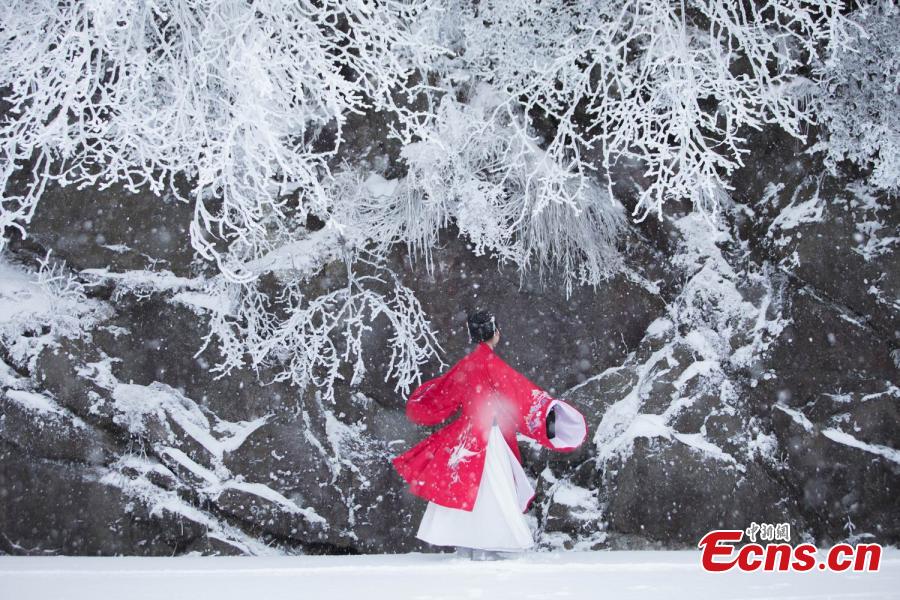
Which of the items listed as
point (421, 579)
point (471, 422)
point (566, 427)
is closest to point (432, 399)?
point (471, 422)

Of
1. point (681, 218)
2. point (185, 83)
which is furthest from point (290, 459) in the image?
point (681, 218)

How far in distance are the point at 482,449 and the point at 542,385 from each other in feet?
5.73

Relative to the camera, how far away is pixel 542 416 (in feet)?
12.2

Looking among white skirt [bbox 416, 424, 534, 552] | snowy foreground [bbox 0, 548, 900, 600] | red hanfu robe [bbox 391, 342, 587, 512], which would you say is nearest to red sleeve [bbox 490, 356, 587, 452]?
red hanfu robe [bbox 391, 342, 587, 512]

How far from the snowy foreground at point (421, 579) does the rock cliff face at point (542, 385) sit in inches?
52.5

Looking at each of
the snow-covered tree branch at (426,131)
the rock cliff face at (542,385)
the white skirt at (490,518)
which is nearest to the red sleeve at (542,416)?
the white skirt at (490,518)

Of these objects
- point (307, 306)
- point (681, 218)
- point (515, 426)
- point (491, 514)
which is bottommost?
point (491, 514)

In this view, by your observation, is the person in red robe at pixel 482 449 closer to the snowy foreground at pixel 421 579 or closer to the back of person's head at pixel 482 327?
the back of person's head at pixel 482 327

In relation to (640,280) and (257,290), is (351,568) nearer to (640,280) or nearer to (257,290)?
(257,290)

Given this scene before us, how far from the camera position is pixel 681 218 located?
5.64 metres

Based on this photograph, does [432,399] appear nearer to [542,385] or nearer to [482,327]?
[482,327]

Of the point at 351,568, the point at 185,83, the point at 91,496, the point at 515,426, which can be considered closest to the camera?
the point at 351,568

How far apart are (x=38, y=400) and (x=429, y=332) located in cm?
294

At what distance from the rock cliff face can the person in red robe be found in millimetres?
1532
